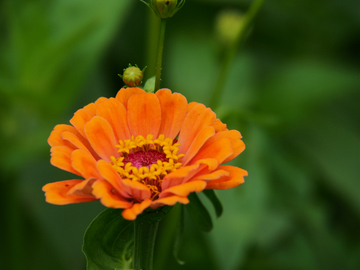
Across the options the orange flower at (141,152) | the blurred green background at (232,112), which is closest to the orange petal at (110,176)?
the orange flower at (141,152)

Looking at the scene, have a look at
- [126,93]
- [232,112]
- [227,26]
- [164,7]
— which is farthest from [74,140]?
[227,26]

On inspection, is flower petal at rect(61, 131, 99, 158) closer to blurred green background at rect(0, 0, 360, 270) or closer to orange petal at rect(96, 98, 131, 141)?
orange petal at rect(96, 98, 131, 141)

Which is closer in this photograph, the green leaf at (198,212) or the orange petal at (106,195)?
the orange petal at (106,195)

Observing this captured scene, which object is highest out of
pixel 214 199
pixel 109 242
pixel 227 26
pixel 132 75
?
pixel 227 26

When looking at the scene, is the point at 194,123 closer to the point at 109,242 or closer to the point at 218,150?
the point at 218,150

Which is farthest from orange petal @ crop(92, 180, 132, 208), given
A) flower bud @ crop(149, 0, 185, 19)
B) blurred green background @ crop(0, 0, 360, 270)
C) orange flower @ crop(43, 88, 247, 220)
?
blurred green background @ crop(0, 0, 360, 270)

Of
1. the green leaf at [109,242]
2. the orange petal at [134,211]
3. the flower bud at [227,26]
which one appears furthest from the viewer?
the flower bud at [227,26]

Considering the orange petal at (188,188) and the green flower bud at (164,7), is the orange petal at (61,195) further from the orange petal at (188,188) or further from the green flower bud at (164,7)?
the green flower bud at (164,7)
